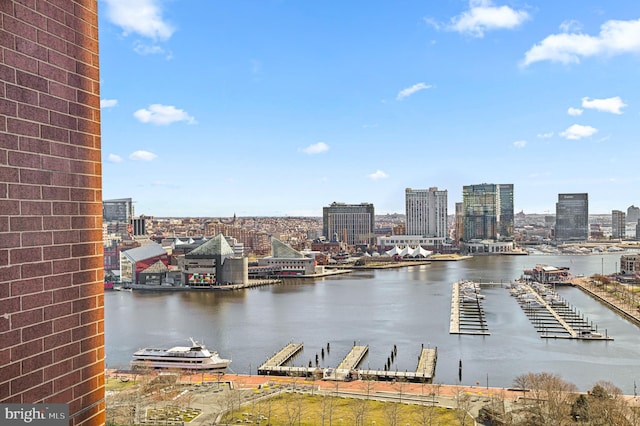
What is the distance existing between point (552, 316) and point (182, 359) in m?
9.62

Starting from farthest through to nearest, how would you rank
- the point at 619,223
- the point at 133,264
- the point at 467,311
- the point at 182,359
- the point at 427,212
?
the point at 619,223, the point at 427,212, the point at 133,264, the point at 467,311, the point at 182,359

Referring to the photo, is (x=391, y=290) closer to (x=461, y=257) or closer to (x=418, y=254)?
(x=418, y=254)

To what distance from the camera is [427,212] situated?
156 ft

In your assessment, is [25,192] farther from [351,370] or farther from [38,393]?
[351,370]

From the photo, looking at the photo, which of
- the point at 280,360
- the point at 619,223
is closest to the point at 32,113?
the point at 280,360

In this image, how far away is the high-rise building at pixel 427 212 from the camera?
47.4 metres

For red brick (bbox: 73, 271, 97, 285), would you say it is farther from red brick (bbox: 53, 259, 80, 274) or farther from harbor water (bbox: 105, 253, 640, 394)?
harbor water (bbox: 105, 253, 640, 394)

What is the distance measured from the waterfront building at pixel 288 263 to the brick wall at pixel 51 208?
26016mm

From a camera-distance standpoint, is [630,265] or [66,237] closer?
[66,237]

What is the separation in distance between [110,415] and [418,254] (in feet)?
101

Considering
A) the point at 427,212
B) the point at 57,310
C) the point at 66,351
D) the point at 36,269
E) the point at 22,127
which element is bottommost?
the point at 66,351

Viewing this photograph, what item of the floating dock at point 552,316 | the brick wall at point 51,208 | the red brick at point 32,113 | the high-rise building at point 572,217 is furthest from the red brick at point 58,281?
the high-rise building at point 572,217

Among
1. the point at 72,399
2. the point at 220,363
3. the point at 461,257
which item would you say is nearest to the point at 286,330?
the point at 220,363

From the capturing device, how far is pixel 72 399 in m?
1.58
